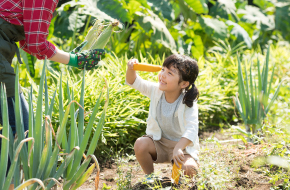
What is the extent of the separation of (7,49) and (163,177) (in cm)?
115

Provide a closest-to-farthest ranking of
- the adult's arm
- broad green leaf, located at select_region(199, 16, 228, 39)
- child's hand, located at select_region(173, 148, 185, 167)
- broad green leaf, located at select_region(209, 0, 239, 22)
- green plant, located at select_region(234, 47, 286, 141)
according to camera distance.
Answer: the adult's arm
child's hand, located at select_region(173, 148, 185, 167)
green plant, located at select_region(234, 47, 286, 141)
broad green leaf, located at select_region(199, 16, 228, 39)
broad green leaf, located at select_region(209, 0, 239, 22)

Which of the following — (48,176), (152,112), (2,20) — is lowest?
(48,176)

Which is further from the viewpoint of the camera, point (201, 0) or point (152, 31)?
point (201, 0)

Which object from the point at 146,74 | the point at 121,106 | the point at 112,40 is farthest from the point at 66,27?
the point at 121,106

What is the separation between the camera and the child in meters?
1.86

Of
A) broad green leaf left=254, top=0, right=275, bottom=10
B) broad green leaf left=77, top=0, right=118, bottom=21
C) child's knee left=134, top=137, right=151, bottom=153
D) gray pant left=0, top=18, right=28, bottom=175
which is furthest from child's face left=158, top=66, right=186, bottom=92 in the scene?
broad green leaf left=254, top=0, right=275, bottom=10

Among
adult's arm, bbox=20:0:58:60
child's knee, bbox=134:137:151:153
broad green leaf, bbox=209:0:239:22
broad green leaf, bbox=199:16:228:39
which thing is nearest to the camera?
adult's arm, bbox=20:0:58:60

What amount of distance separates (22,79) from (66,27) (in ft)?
2.83

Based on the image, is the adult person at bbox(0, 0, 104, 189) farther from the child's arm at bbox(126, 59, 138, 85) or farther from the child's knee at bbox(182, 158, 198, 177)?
the child's knee at bbox(182, 158, 198, 177)

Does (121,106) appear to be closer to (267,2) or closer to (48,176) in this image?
(48,176)

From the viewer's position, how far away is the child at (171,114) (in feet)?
6.09

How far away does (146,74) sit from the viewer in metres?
3.01

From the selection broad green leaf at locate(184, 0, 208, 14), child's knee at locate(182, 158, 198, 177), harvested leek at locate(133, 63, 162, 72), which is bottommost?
child's knee at locate(182, 158, 198, 177)

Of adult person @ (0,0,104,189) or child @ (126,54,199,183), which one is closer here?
adult person @ (0,0,104,189)
